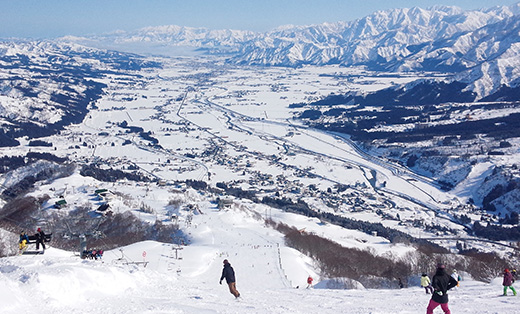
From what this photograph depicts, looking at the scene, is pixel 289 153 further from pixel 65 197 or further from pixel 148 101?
pixel 148 101

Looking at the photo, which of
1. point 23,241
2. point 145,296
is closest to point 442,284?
point 145,296

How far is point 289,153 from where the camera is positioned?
76.3 m

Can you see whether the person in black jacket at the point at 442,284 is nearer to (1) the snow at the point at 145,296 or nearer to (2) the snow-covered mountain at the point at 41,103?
(1) the snow at the point at 145,296

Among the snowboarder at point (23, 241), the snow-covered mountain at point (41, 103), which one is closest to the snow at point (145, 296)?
the snowboarder at point (23, 241)

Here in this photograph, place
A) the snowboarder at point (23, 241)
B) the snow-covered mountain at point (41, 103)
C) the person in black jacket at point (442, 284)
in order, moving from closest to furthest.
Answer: the person in black jacket at point (442, 284) < the snowboarder at point (23, 241) < the snow-covered mountain at point (41, 103)

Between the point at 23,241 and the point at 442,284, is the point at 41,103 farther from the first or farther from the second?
the point at 442,284

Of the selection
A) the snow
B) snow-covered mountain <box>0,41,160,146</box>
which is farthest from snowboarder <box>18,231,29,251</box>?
snow-covered mountain <box>0,41,160,146</box>

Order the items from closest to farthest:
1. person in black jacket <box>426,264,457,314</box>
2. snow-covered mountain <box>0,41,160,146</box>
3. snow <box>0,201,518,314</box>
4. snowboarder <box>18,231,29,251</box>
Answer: person in black jacket <box>426,264,457,314</box>
snow <box>0,201,518,314</box>
snowboarder <box>18,231,29,251</box>
snow-covered mountain <box>0,41,160,146</box>

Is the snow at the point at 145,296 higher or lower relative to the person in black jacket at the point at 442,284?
lower

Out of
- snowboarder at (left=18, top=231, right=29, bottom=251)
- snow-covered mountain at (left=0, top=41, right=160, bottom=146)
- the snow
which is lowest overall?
the snow

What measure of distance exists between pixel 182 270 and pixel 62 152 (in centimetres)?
6400

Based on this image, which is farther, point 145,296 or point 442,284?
point 145,296

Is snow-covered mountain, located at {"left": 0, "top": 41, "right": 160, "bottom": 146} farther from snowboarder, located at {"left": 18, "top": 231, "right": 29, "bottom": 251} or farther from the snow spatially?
the snow

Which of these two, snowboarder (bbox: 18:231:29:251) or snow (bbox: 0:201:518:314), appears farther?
snowboarder (bbox: 18:231:29:251)
